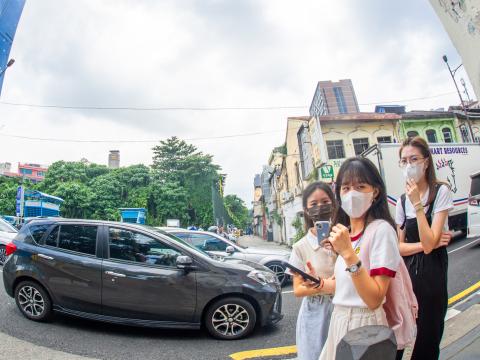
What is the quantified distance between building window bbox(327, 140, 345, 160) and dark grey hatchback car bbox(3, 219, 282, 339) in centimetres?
1607

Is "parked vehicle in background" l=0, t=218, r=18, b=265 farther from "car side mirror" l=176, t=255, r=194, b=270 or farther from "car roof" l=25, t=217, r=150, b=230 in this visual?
"car side mirror" l=176, t=255, r=194, b=270

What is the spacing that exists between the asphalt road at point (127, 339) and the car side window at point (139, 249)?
0.95 m

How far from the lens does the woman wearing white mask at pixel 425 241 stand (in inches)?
71.7

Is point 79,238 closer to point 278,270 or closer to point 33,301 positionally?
point 33,301

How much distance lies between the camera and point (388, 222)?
1.49 meters

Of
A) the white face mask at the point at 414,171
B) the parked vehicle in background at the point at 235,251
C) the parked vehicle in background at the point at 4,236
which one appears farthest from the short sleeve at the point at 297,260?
the parked vehicle in background at the point at 4,236

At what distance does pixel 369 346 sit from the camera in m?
0.89

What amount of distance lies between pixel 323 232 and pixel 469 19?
1.38 metres

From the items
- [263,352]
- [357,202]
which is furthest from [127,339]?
[357,202]

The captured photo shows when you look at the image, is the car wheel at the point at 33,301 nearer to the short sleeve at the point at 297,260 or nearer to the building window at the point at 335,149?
the short sleeve at the point at 297,260

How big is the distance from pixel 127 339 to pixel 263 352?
5.68 ft

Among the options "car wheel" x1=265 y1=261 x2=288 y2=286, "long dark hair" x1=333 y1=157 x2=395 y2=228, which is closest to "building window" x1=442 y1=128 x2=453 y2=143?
"car wheel" x1=265 y1=261 x2=288 y2=286

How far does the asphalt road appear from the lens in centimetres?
343

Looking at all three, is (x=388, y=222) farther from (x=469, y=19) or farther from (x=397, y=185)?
(x=397, y=185)
